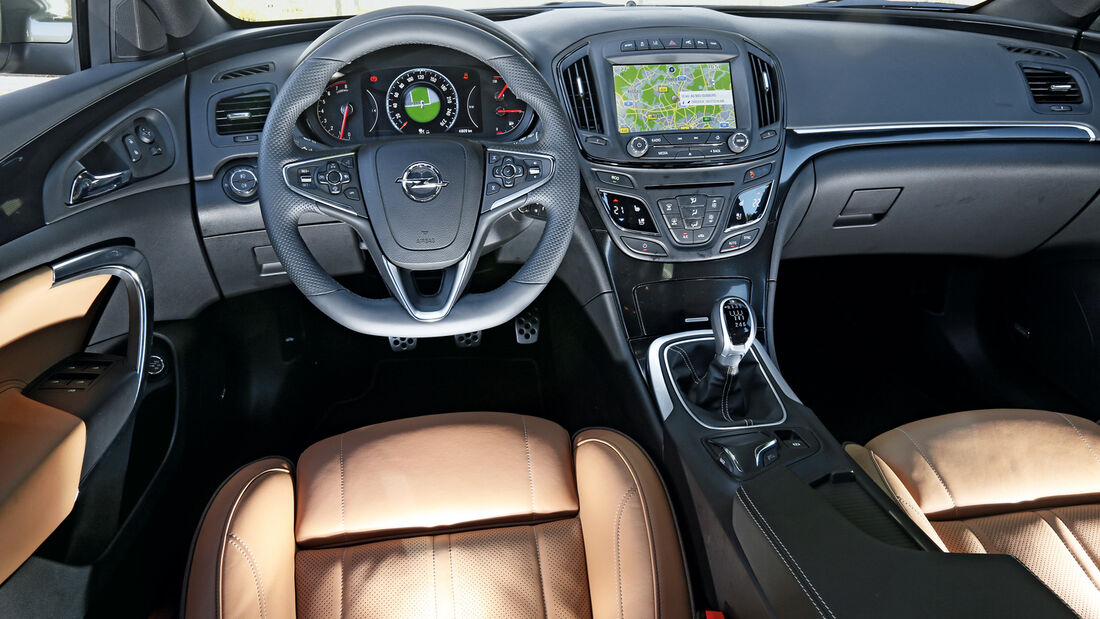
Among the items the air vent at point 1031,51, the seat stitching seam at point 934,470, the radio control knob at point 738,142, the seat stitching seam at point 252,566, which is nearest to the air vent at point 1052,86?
the air vent at point 1031,51

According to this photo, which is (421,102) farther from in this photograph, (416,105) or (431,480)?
(431,480)

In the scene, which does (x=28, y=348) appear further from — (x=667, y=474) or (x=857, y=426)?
(x=857, y=426)

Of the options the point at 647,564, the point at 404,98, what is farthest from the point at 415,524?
the point at 404,98

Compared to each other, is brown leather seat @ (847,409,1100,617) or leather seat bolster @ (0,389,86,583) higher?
brown leather seat @ (847,409,1100,617)

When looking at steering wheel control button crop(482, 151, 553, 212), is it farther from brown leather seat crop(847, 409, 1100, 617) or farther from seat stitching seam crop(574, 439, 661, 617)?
brown leather seat crop(847, 409, 1100, 617)

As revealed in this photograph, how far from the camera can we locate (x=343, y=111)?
1.50m

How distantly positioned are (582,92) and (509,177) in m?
0.41

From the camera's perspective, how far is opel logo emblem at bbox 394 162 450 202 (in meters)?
1.38

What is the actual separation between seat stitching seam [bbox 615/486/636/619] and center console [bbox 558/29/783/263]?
700mm

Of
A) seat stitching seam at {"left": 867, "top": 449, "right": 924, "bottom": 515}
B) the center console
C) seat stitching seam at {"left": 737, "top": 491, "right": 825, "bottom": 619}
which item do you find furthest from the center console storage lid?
the center console

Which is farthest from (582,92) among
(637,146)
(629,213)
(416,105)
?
(416,105)

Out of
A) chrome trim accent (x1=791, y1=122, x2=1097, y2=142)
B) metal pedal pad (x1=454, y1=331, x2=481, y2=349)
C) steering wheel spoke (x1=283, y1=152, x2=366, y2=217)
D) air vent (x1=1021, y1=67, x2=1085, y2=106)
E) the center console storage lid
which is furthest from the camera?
metal pedal pad (x1=454, y1=331, x2=481, y2=349)

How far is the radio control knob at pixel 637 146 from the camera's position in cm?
169

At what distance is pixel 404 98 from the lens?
152 cm
